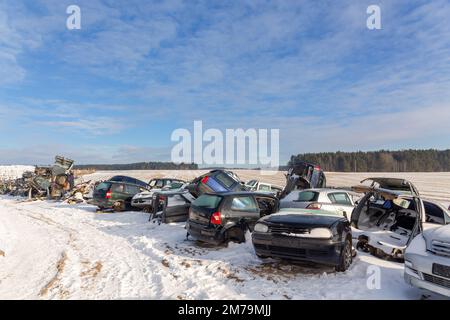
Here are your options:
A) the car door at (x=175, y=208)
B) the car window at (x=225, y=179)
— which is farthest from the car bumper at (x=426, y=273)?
the car door at (x=175, y=208)

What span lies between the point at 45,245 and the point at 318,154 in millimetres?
98919

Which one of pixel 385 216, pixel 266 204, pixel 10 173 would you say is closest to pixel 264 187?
pixel 266 204

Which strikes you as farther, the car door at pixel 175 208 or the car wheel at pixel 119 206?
the car wheel at pixel 119 206

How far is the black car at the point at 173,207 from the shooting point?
36.8 feet

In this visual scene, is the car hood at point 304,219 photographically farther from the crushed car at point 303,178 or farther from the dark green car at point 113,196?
the dark green car at point 113,196

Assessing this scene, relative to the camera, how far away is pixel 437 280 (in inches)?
168

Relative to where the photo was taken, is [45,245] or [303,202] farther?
[303,202]

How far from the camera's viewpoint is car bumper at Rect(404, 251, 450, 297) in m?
4.20

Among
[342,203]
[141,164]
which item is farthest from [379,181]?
[141,164]

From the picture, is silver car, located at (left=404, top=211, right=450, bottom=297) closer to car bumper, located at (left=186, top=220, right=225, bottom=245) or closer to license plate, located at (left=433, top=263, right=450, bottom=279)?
license plate, located at (left=433, top=263, right=450, bottom=279)

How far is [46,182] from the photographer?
963 inches

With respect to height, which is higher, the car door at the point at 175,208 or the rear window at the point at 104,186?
the rear window at the point at 104,186

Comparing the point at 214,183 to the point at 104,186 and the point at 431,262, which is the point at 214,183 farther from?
the point at 431,262
